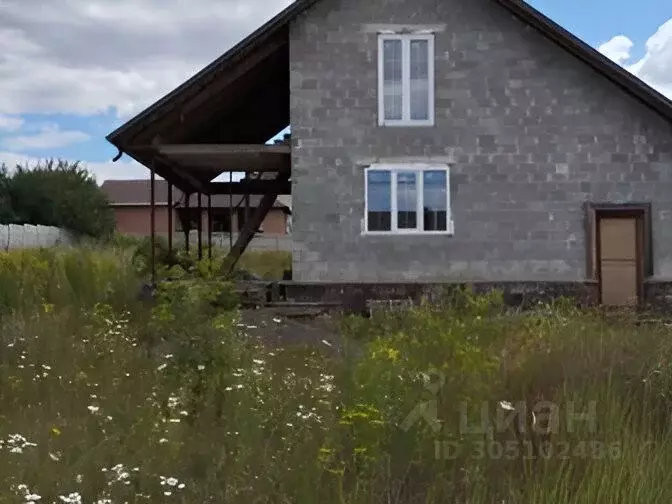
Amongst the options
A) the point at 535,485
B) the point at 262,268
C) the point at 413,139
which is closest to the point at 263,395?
the point at 535,485

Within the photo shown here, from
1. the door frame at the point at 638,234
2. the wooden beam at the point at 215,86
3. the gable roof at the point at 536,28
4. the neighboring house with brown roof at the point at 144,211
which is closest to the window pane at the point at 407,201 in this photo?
the door frame at the point at 638,234

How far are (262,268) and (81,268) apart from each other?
1585 centimetres

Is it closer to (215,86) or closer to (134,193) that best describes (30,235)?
(215,86)

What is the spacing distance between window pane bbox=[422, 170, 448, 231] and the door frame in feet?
8.37

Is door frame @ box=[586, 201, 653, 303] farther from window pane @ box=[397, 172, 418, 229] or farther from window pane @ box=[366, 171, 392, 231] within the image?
window pane @ box=[366, 171, 392, 231]

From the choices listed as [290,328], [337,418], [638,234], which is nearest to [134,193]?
[638,234]

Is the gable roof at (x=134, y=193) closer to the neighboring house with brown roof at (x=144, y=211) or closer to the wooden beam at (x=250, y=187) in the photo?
the neighboring house with brown roof at (x=144, y=211)

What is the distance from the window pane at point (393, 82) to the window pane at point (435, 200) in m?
1.25

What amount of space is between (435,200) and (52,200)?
102 ft

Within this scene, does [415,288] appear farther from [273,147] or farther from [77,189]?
[77,189]

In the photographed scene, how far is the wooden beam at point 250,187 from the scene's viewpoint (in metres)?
17.6

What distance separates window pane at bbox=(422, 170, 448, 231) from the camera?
1387cm

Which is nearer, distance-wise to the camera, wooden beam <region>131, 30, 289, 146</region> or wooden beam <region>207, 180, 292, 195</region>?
wooden beam <region>131, 30, 289, 146</region>

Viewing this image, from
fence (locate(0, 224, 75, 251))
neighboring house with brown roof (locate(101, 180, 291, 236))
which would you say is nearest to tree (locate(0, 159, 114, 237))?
fence (locate(0, 224, 75, 251))
